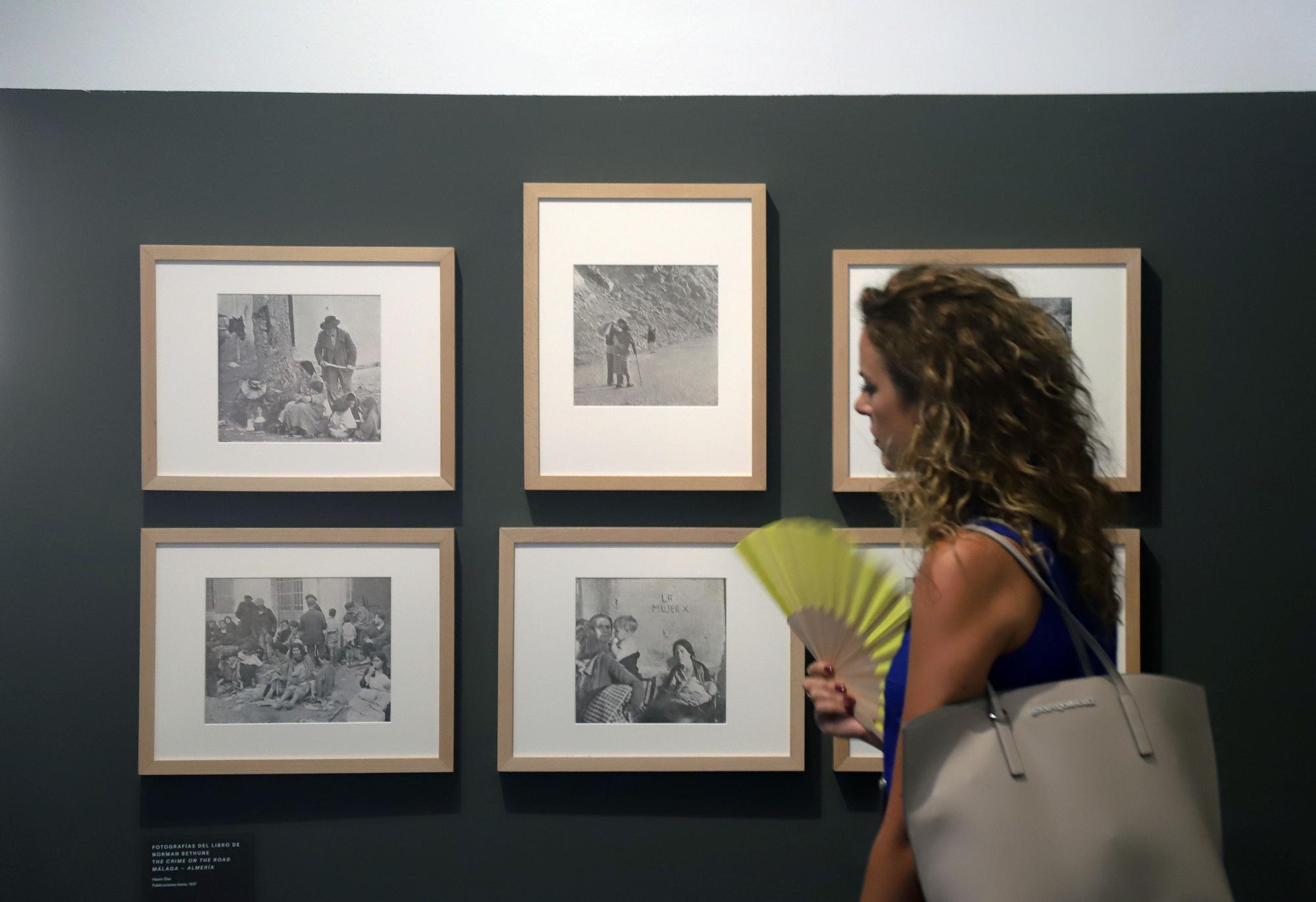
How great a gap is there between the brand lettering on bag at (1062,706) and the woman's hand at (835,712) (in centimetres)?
45

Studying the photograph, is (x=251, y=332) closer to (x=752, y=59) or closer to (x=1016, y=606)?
(x=752, y=59)

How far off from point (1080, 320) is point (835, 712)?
113 cm

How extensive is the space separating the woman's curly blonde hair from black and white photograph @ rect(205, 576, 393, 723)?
135 centimetres

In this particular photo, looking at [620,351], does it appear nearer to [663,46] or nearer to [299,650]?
[663,46]

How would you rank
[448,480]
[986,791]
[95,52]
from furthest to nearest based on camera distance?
[95,52] < [448,480] < [986,791]

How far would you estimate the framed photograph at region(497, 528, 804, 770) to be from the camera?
7.19 ft

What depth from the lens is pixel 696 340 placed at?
219 cm

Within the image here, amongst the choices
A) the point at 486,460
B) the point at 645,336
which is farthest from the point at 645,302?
the point at 486,460

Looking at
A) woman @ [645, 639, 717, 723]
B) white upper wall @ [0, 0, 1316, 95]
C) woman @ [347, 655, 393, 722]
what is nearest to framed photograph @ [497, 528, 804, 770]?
woman @ [645, 639, 717, 723]

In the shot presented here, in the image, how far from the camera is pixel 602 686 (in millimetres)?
2195

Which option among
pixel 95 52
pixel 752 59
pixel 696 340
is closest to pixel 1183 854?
pixel 696 340

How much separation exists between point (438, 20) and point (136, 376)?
1.09 meters

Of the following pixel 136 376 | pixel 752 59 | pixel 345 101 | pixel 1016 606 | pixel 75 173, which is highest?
pixel 752 59

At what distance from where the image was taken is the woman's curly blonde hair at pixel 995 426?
1.26 meters
